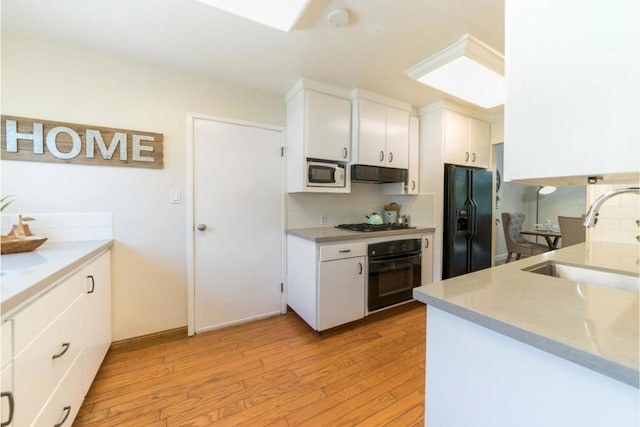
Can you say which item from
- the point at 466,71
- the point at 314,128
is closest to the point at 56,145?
the point at 314,128

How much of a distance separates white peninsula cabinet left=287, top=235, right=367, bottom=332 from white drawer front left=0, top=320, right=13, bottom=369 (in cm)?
165

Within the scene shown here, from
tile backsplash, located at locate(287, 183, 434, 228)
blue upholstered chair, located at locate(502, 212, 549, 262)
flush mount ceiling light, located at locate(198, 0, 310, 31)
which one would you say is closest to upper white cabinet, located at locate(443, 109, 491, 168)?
tile backsplash, located at locate(287, 183, 434, 228)

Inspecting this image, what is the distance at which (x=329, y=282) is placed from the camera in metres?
2.18

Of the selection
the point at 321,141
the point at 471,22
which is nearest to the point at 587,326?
the point at 471,22

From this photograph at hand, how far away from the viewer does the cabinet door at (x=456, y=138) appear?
288 cm

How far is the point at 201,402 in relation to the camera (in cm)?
147

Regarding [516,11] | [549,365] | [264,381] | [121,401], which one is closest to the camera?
[549,365]

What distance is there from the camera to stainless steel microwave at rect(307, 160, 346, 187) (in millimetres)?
2355

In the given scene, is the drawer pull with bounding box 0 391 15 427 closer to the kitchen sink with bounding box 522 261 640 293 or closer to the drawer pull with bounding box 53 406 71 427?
the drawer pull with bounding box 53 406 71 427

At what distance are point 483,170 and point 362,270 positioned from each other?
211 centimetres

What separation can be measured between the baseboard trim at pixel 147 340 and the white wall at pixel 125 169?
44 millimetres

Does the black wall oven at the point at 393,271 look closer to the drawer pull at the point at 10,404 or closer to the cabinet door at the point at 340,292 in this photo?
the cabinet door at the point at 340,292

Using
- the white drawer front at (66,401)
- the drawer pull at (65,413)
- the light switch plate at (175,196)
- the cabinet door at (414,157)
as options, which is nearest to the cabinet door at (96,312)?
the white drawer front at (66,401)

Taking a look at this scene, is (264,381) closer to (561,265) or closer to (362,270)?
(362,270)
